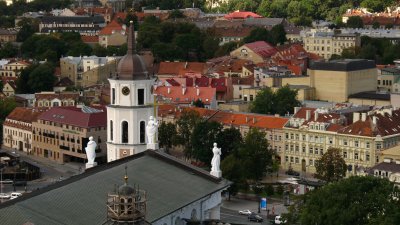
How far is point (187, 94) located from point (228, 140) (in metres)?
22.1

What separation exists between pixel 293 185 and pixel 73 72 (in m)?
52.9

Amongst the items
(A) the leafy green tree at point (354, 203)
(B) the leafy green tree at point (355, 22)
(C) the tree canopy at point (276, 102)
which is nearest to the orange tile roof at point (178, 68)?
(C) the tree canopy at point (276, 102)

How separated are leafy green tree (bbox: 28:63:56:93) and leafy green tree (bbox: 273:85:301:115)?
30.1m

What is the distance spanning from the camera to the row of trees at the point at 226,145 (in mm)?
65062

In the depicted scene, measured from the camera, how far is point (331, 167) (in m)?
65.9

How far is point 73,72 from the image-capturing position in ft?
377

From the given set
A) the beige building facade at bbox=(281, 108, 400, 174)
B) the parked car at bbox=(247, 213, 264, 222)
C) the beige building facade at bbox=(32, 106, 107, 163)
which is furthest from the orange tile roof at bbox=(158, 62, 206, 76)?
the parked car at bbox=(247, 213, 264, 222)

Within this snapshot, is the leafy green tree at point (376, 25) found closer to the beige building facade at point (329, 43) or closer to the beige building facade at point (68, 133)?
the beige building facade at point (329, 43)

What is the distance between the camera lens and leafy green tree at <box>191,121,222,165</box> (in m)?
71.8

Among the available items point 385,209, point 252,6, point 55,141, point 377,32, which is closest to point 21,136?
point 55,141

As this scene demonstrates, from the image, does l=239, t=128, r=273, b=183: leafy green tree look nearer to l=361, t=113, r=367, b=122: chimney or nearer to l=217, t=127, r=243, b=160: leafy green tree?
l=217, t=127, r=243, b=160: leafy green tree

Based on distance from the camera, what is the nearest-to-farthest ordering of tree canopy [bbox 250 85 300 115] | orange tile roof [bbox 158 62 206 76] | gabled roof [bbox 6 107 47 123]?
gabled roof [bbox 6 107 47 123]
tree canopy [bbox 250 85 300 115]
orange tile roof [bbox 158 62 206 76]

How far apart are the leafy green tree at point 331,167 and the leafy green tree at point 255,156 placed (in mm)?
3741

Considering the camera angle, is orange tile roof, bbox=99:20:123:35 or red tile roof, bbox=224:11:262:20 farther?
red tile roof, bbox=224:11:262:20
